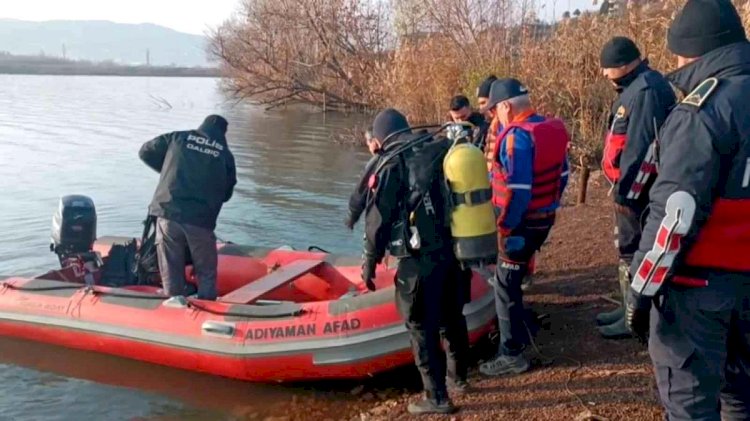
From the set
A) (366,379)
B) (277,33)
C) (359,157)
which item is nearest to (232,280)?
(366,379)

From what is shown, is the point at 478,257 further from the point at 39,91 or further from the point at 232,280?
the point at 39,91

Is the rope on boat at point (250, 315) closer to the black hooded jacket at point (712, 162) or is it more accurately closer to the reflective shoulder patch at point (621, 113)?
the reflective shoulder patch at point (621, 113)

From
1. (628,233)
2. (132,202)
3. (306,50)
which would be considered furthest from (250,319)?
(306,50)

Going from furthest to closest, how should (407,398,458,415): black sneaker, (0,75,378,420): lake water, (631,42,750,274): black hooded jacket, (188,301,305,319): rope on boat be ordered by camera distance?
(0,75,378,420): lake water → (188,301,305,319): rope on boat → (407,398,458,415): black sneaker → (631,42,750,274): black hooded jacket

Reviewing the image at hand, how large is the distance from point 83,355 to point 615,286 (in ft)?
13.7

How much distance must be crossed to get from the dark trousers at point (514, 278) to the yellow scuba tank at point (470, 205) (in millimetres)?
436

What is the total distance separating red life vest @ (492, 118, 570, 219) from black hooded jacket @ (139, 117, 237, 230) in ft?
7.99

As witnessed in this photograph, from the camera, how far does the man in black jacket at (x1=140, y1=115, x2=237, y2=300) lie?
5.50 m

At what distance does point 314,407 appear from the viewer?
4.70 meters

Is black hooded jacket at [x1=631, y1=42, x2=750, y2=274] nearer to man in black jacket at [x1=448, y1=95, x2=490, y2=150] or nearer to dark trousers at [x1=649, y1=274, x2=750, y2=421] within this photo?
dark trousers at [x1=649, y1=274, x2=750, y2=421]

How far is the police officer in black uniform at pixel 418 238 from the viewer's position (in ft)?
12.0

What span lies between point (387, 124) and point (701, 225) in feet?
5.95

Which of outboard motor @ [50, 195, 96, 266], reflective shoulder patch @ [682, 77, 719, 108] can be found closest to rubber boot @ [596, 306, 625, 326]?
reflective shoulder patch @ [682, 77, 719, 108]

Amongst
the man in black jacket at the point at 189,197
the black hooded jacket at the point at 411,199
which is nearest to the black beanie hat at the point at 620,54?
the black hooded jacket at the point at 411,199
